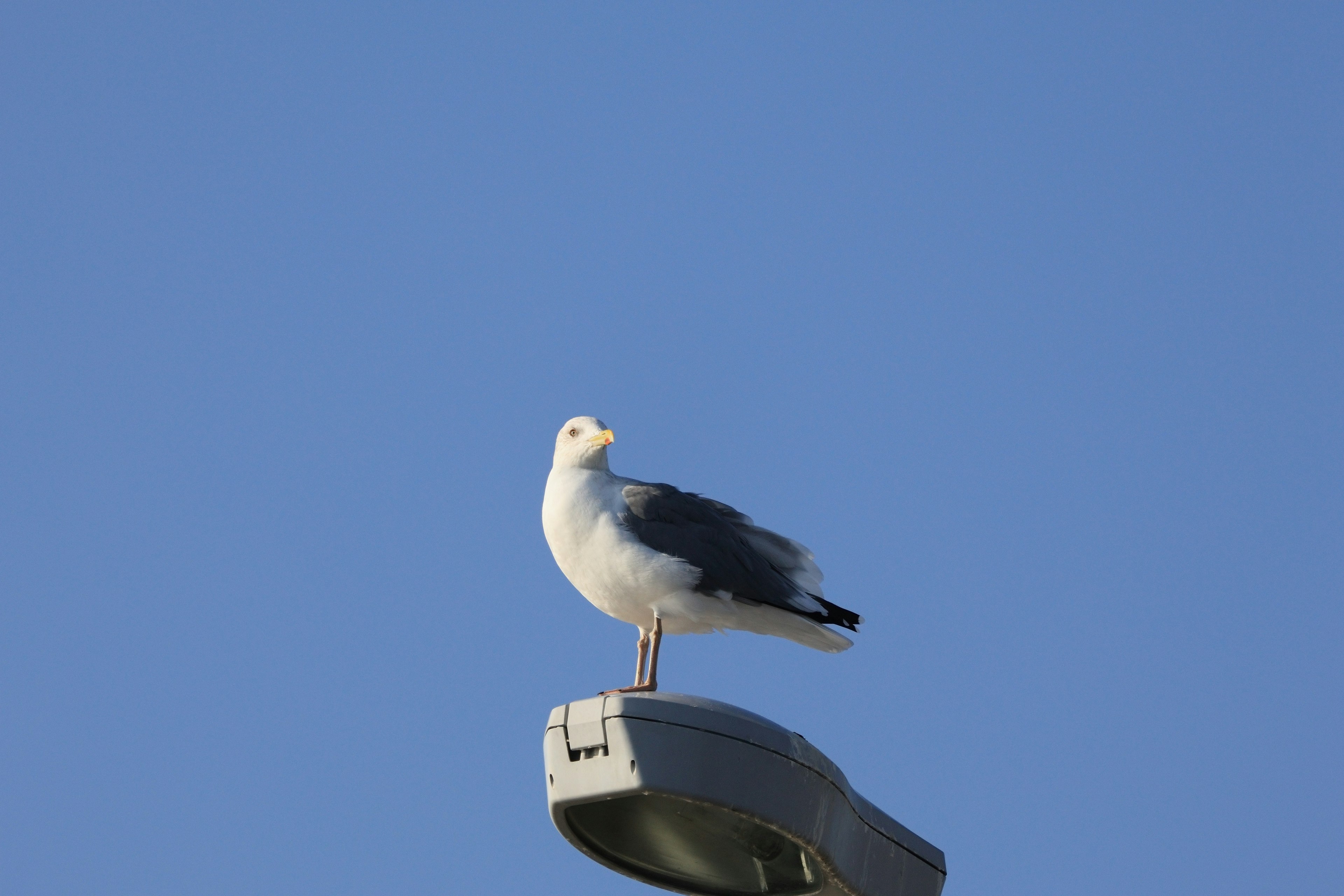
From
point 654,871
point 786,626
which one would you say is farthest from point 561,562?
point 654,871

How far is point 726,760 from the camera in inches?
246

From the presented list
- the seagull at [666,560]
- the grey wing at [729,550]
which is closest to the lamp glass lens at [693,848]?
the seagull at [666,560]

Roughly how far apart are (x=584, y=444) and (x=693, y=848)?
4.54 meters

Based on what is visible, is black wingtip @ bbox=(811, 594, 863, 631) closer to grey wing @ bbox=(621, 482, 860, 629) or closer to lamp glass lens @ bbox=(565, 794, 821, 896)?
grey wing @ bbox=(621, 482, 860, 629)

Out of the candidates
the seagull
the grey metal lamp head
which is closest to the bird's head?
the seagull

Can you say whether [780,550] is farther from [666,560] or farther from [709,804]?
[709,804]

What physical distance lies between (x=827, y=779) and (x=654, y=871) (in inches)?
38.4

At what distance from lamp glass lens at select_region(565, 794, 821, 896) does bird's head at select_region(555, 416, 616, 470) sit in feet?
14.3

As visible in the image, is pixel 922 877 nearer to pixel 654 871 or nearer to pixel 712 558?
pixel 654 871

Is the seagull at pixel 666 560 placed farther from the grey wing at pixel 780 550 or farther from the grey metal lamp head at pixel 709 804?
the grey metal lamp head at pixel 709 804

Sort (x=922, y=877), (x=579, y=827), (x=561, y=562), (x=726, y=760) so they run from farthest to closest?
(x=561, y=562) → (x=922, y=877) → (x=579, y=827) → (x=726, y=760)

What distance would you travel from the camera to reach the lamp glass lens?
6.63 metres

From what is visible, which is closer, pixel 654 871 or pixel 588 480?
pixel 654 871

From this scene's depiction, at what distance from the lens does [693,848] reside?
22.3ft
